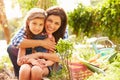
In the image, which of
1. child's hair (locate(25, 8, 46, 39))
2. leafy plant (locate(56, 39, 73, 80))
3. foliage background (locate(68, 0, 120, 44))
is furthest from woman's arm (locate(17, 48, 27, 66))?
foliage background (locate(68, 0, 120, 44))

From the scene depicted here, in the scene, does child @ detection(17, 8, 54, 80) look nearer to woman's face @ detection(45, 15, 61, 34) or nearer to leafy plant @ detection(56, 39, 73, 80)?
woman's face @ detection(45, 15, 61, 34)

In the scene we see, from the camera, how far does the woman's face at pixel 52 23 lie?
388 cm

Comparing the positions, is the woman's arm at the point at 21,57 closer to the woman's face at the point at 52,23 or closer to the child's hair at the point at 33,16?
the child's hair at the point at 33,16

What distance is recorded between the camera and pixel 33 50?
401cm

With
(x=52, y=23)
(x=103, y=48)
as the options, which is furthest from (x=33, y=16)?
(x=103, y=48)

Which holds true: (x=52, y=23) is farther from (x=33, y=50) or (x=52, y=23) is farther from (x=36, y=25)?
(x=33, y=50)

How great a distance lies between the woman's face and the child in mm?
72

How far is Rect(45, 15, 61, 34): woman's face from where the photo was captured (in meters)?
3.88

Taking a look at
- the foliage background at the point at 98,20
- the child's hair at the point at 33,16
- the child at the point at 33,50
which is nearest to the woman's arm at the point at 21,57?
the child at the point at 33,50

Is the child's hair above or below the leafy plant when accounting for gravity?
above

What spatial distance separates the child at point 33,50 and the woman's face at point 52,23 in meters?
0.07

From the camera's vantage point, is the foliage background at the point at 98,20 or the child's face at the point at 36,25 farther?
the foliage background at the point at 98,20

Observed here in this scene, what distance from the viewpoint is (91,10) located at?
8.15m

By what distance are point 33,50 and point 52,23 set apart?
0.41 metres
